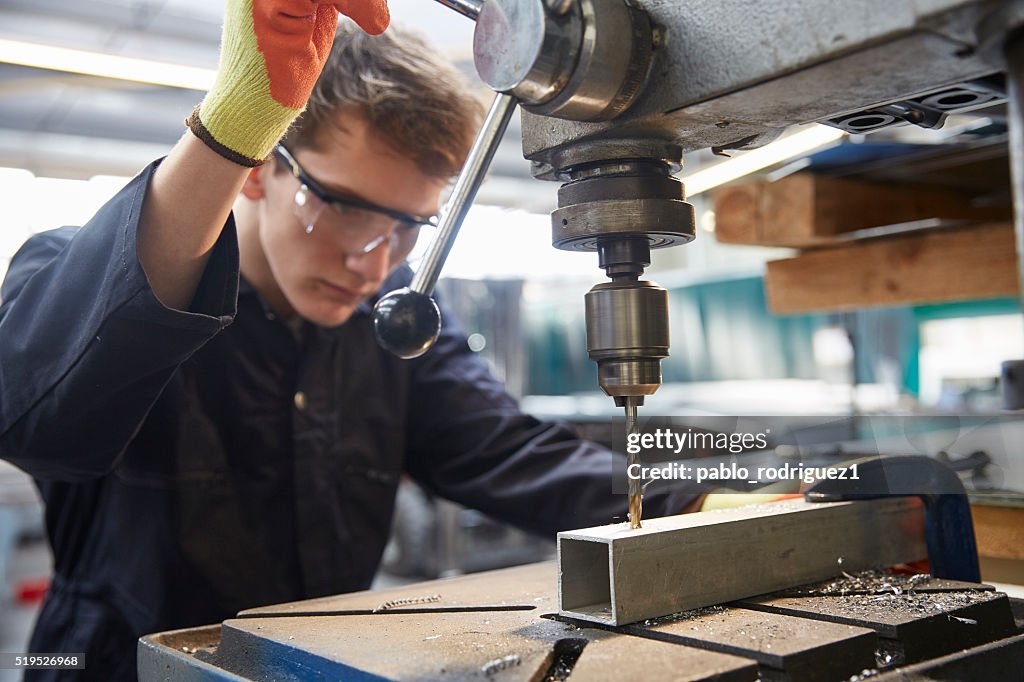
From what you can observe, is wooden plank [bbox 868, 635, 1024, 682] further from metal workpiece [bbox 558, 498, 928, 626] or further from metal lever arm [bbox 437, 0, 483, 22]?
metal lever arm [bbox 437, 0, 483, 22]

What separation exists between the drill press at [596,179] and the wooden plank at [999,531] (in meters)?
0.56

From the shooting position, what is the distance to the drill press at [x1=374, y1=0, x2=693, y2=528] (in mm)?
669

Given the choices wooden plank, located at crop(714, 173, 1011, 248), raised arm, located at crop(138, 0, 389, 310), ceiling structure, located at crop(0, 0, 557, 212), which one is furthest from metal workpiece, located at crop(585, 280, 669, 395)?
ceiling structure, located at crop(0, 0, 557, 212)

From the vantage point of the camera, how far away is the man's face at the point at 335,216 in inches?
48.6

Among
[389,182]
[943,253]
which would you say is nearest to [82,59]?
[389,182]

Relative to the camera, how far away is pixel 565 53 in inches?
26.2

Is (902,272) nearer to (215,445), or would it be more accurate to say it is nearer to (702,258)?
(215,445)

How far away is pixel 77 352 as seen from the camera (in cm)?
87

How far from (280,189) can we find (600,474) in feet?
2.15

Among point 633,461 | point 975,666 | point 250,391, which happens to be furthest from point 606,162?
point 250,391

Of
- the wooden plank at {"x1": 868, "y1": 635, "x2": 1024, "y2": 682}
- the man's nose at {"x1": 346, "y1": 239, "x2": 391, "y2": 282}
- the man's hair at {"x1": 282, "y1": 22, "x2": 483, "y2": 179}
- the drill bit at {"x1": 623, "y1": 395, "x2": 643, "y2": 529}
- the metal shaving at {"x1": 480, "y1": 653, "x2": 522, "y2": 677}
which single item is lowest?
the wooden plank at {"x1": 868, "y1": 635, "x2": 1024, "y2": 682}

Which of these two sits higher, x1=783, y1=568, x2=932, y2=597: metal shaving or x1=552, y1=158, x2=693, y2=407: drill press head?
x1=552, y1=158, x2=693, y2=407: drill press head

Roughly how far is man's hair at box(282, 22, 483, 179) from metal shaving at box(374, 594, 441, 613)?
652 millimetres

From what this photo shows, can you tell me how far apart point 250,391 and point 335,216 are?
1.06 feet
